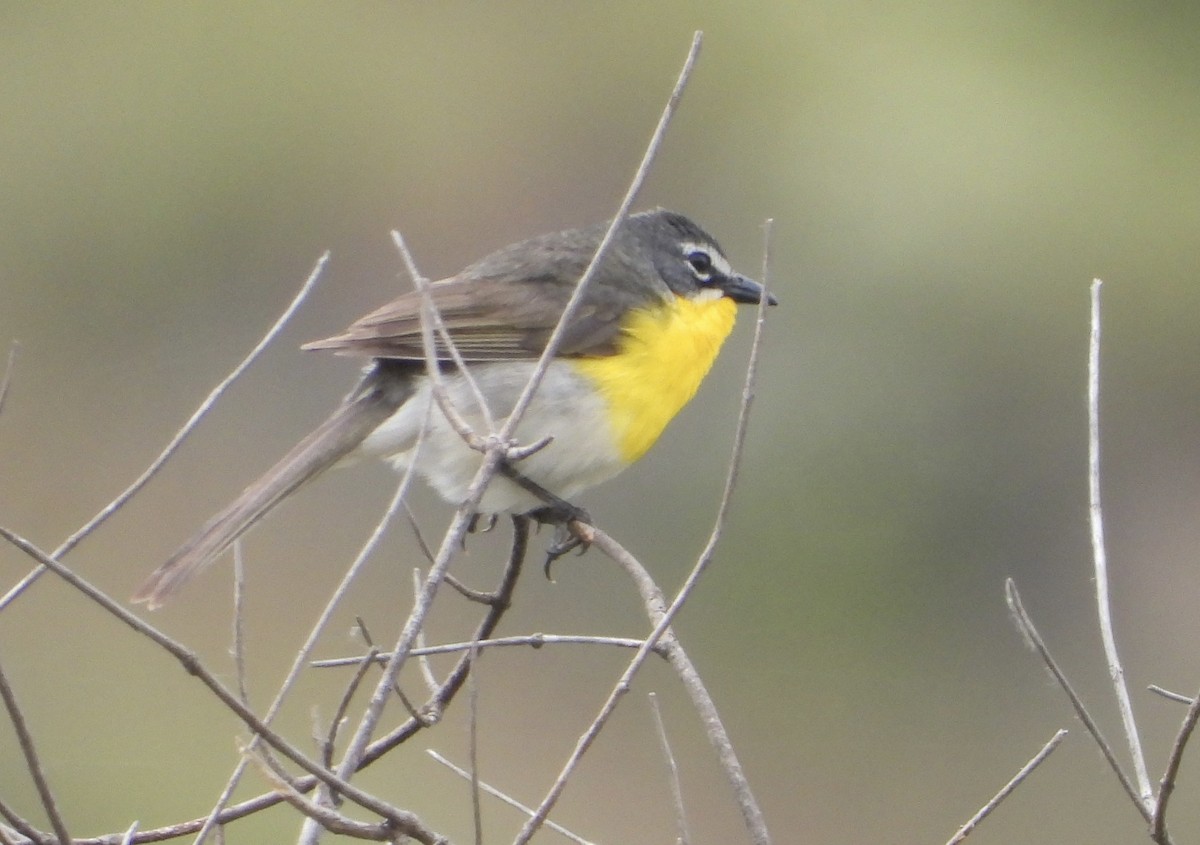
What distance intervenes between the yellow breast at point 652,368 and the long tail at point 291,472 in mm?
651

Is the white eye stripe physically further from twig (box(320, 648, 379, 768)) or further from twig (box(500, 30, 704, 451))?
twig (box(320, 648, 379, 768))

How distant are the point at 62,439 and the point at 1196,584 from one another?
796 centimetres

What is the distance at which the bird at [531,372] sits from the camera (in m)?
5.09

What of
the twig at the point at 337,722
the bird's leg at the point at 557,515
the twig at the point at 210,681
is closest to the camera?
the twig at the point at 210,681

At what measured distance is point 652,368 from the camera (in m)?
5.46

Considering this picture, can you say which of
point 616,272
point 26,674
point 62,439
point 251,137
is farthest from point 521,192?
point 616,272

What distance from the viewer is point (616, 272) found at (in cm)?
582

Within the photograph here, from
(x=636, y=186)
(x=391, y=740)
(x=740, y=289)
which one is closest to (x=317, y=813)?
(x=391, y=740)

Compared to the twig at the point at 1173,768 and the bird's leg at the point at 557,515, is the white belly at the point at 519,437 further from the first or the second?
the twig at the point at 1173,768

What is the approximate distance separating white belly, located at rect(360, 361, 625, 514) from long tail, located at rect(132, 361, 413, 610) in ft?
0.20

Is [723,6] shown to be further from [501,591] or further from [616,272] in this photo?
[501,591]

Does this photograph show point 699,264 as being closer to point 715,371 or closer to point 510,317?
point 510,317

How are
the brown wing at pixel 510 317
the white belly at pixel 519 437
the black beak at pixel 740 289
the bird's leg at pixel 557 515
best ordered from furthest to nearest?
the black beak at pixel 740 289 < the brown wing at pixel 510 317 < the white belly at pixel 519 437 < the bird's leg at pixel 557 515

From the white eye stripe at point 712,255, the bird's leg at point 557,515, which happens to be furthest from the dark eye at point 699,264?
the bird's leg at point 557,515
